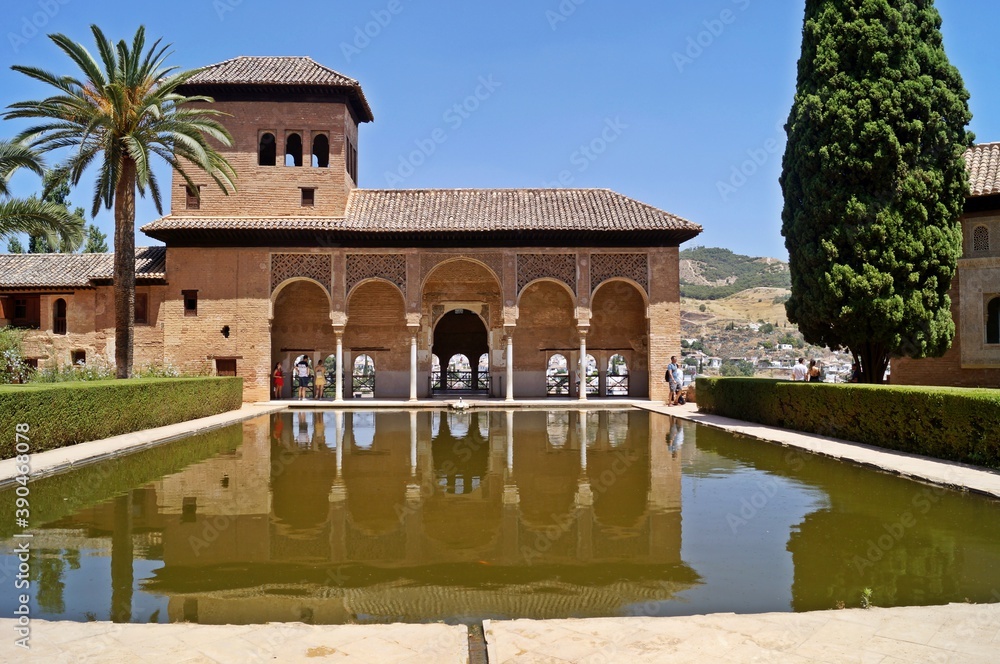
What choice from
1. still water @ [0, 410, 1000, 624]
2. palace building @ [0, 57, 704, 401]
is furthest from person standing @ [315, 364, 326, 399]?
still water @ [0, 410, 1000, 624]

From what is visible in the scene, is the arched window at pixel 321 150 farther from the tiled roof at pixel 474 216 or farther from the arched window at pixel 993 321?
the arched window at pixel 993 321

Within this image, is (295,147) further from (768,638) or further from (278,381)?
(768,638)

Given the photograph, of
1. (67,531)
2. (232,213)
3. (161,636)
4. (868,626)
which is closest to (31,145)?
(232,213)

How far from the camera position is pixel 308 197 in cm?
2442

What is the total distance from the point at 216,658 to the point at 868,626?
3210mm

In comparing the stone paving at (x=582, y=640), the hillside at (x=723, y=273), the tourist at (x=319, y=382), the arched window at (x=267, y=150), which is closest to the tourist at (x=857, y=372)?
the stone paving at (x=582, y=640)

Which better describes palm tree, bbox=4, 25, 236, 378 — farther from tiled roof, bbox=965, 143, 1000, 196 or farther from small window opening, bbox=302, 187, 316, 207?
tiled roof, bbox=965, 143, 1000, 196

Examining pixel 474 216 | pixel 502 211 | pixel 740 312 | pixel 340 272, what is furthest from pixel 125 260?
pixel 740 312

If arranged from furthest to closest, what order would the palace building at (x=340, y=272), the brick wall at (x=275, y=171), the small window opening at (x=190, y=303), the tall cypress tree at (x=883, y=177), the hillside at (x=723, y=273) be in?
the hillside at (x=723, y=273) < the brick wall at (x=275, y=171) < the small window opening at (x=190, y=303) < the palace building at (x=340, y=272) < the tall cypress tree at (x=883, y=177)

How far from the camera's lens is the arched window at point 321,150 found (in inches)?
973

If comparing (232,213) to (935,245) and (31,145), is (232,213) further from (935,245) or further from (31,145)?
(935,245)

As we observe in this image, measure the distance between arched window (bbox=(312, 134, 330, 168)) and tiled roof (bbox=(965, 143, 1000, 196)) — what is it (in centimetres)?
1864

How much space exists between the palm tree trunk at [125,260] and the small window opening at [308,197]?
775 centimetres

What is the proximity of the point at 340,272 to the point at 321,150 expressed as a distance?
4.78 m
